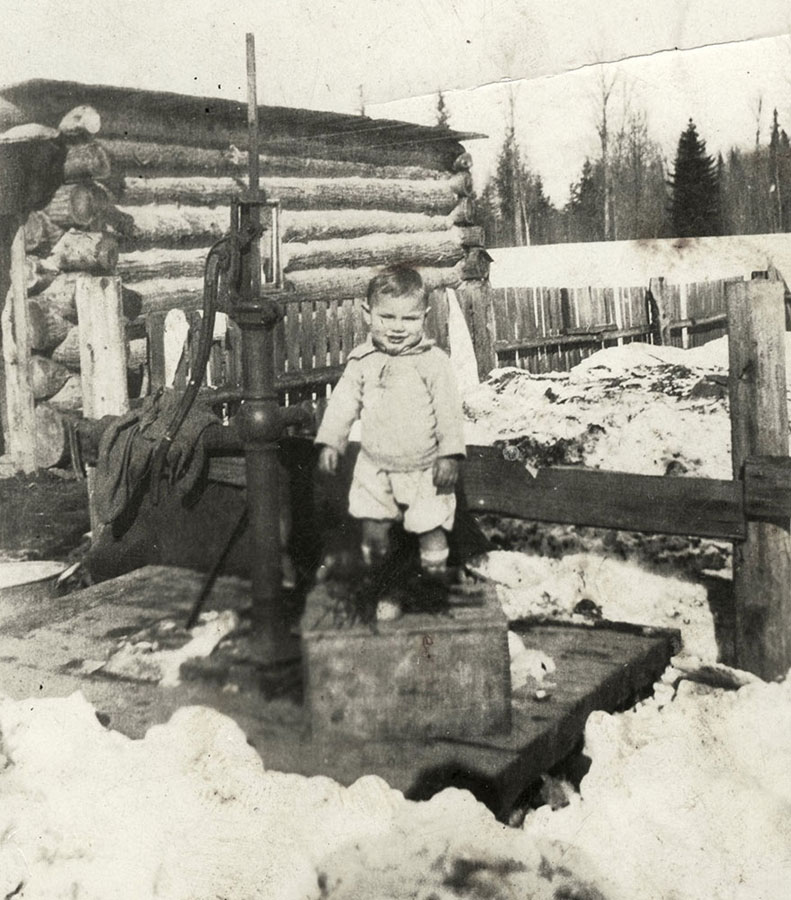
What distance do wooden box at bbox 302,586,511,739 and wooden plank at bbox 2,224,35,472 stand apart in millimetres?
4089

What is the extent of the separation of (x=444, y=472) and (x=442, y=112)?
1148 millimetres

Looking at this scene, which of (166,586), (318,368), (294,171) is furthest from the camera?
(294,171)

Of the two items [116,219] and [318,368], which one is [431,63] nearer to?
[318,368]

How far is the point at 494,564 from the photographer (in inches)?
158

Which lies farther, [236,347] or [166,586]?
[236,347]

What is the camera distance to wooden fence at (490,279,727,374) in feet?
18.0

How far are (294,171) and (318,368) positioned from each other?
2.16 m

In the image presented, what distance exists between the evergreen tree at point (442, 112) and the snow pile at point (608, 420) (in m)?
1.47

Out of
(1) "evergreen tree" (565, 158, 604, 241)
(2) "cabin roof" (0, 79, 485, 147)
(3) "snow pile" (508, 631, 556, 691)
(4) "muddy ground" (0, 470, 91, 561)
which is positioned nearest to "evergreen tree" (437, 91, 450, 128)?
(1) "evergreen tree" (565, 158, 604, 241)

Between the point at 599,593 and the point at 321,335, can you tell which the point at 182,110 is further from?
the point at 599,593

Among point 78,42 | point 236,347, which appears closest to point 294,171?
point 236,347

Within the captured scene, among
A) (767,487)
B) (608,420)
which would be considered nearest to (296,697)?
(767,487)

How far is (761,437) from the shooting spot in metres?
2.78

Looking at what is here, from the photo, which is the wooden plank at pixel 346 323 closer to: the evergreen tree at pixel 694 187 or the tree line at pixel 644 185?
the tree line at pixel 644 185
